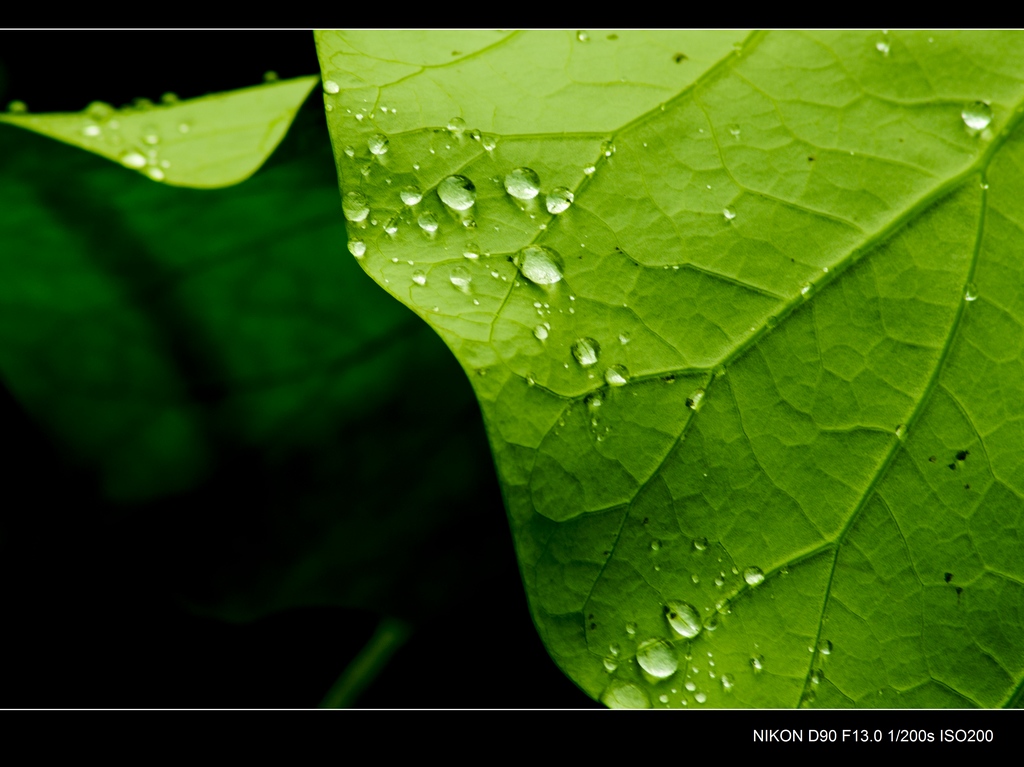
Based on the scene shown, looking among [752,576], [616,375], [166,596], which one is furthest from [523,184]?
[166,596]

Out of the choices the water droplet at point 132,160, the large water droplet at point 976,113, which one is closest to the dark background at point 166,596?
the water droplet at point 132,160

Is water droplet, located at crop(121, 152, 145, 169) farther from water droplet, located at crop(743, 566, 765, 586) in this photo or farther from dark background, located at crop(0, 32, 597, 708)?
water droplet, located at crop(743, 566, 765, 586)

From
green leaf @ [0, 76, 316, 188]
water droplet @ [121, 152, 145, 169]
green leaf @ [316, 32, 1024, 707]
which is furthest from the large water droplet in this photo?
water droplet @ [121, 152, 145, 169]

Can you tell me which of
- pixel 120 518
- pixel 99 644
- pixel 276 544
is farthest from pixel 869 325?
pixel 99 644

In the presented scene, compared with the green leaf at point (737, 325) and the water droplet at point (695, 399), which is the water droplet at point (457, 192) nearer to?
the green leaf at point (737, 325)

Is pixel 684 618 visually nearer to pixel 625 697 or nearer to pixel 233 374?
pixel 625 697
